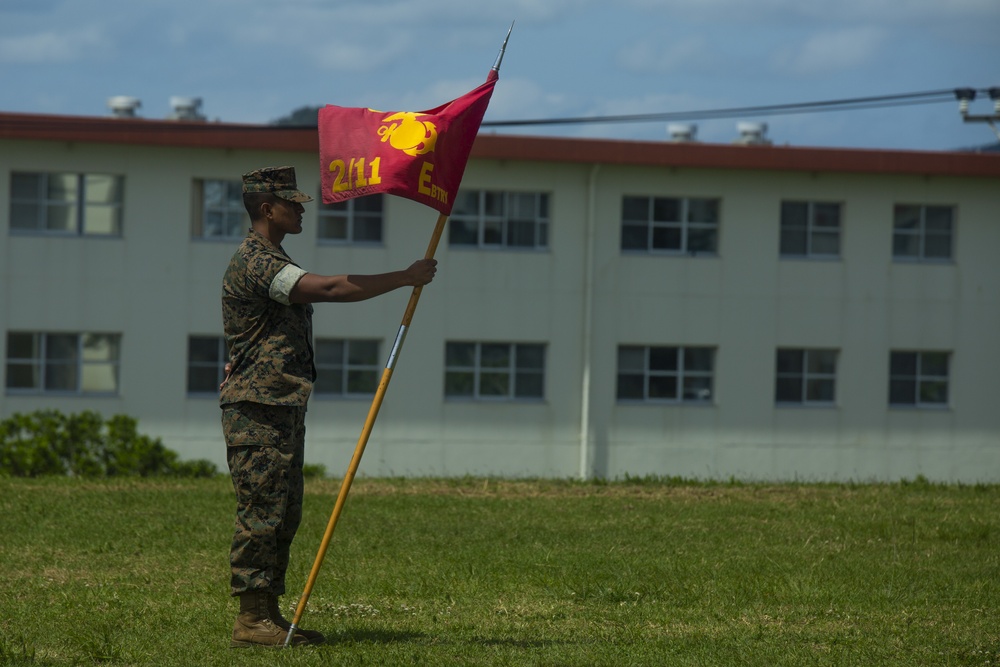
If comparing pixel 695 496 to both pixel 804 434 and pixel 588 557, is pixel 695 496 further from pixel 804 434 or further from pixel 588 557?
pixel 804 434

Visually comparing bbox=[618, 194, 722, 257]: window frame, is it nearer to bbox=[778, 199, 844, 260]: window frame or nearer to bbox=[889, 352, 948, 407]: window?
bbox=[778, 199, 844, 260]: window frame

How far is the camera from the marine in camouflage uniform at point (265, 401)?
6008mm

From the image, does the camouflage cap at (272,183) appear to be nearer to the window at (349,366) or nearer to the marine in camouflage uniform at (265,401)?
the marine in camouflage uniform at (265,401)

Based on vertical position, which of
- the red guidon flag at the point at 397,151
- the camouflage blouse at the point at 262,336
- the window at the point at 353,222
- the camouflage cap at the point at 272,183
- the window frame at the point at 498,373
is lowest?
the window frame at the point at 498,373

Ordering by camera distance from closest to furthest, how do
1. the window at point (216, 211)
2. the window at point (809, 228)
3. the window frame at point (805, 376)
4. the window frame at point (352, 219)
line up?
the window at point (216, 211)
the window frame at point (352, 219)
the window frame at point (805, 376)
the window at point (809, 228)

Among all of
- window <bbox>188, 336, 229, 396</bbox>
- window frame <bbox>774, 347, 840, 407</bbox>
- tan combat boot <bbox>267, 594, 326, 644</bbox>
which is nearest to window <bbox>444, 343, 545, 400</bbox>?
window <bbox>188, 336, 229, 396</bbox>

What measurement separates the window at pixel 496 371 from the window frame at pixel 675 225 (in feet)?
9.39

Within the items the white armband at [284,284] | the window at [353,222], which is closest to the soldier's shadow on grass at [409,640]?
the white armband at [284,284]

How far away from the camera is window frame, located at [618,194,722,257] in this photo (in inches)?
1041

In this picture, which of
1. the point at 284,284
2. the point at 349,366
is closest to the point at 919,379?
the point at 349,366

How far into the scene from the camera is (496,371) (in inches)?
1027

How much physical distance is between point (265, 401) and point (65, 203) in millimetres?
20514

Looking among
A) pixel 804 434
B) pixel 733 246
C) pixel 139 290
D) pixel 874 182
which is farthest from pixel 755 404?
pixel 139 290

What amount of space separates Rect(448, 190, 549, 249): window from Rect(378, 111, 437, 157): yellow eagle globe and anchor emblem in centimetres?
1931
